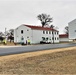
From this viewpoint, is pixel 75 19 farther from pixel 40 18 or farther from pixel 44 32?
pixel 40 18

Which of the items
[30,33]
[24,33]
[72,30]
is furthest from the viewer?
[24,33]

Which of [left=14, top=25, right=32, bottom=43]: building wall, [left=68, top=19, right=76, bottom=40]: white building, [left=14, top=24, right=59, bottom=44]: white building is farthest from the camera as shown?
[left=14, top=25, right=32, bottom=43]: building wall

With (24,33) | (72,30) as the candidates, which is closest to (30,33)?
(24,33)

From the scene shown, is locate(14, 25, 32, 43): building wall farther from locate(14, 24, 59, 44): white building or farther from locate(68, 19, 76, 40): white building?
locate(68, 19, 76, 40): white building

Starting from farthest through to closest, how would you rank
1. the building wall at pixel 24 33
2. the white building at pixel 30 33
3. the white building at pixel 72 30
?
1. the building wall at pixel 24 33
2. the white building at pixel 30 33
3. the white building at pixel 72 30

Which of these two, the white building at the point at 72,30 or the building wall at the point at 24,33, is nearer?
the white building at the point at 72,30

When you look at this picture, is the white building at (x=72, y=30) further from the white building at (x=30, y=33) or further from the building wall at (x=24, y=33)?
the building wall at (x=24, y=33)

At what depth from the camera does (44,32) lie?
97.2m

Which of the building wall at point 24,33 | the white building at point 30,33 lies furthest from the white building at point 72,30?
the building wall at point 24,33

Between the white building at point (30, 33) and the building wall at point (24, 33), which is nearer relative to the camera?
the white building at point (30, 33)

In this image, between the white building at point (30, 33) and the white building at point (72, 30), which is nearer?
the white building at point (72, 30)

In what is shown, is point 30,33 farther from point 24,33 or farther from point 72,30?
point 72,30

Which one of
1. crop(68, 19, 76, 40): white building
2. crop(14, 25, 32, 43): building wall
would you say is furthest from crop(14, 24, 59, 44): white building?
crop(68, 19, 76, 40): white building

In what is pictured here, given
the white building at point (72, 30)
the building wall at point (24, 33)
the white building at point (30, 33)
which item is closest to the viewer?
the white building at point (72, 30)
